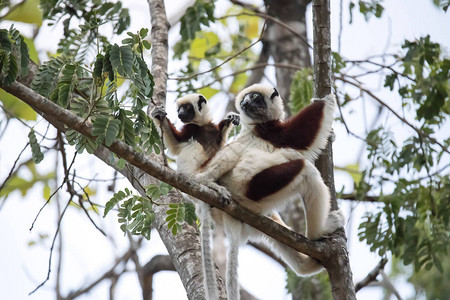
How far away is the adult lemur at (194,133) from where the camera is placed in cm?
497

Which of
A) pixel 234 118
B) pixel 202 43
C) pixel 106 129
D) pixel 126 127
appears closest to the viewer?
pixel 106 129

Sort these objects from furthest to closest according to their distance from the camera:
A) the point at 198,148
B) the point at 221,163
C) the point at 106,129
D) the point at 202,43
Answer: the point at 202,43, the point at 198,148, the point at 221,163, the point at 106,129

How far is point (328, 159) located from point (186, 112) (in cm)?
170

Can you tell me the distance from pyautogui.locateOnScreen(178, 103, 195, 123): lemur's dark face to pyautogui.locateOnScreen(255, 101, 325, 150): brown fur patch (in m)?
1.02

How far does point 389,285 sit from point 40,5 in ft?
14.4

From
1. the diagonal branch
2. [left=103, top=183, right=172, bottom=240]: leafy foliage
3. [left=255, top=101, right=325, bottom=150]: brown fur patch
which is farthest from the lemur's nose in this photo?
[left=103, top=183, right=172, bottom=240]: leafy foliage

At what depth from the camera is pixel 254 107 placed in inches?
190

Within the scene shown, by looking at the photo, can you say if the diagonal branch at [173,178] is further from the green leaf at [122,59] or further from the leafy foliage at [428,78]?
the leafy foliage at [428,78]

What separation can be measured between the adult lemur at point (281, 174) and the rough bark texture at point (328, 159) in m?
0.10

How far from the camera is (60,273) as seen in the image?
537 centimetres

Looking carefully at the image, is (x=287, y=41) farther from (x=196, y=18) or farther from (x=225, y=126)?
(x=225, y=126)

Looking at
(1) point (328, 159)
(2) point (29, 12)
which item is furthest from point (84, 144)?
(2) point (29, 12)

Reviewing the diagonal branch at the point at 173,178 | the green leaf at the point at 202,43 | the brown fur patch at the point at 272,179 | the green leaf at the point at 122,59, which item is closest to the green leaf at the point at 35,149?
the diagonal branch at the point at 173,178

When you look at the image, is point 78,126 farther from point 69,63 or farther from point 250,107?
point 250,107
